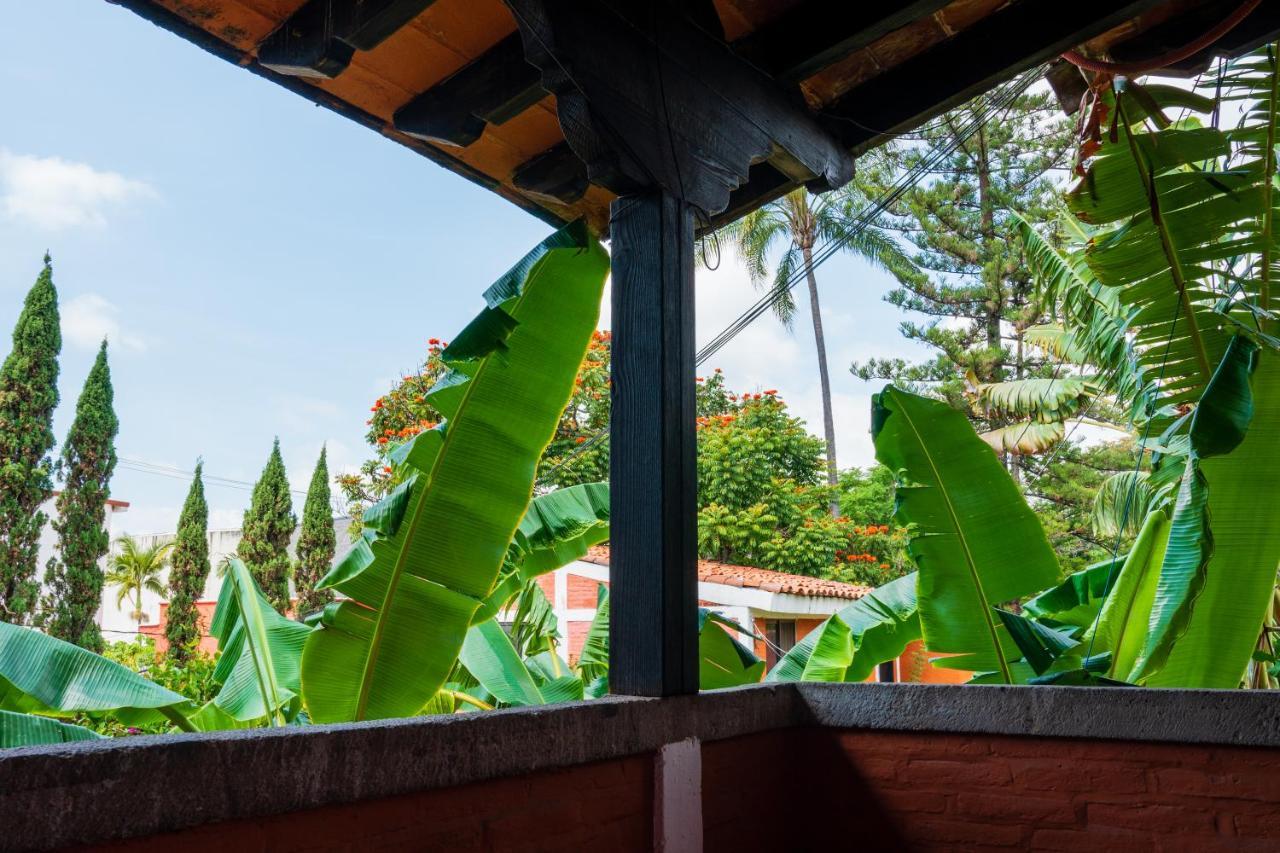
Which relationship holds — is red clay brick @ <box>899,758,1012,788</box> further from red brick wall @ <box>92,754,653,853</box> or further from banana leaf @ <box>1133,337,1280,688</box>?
red brick wall @ <box>92,754,653,853</box>

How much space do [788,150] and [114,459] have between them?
1308 cm

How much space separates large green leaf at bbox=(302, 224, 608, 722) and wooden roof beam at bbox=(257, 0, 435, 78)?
63 centimetres

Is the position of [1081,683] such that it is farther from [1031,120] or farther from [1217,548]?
[1031,120]

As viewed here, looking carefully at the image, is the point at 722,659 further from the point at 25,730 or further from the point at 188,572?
the point at 188,572

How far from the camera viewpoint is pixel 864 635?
3375 millimetres

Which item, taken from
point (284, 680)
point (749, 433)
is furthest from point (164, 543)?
point (284, 680)

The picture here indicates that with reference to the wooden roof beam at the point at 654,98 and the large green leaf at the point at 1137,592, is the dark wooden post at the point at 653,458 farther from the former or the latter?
the large green leaf at the point at 1137,592

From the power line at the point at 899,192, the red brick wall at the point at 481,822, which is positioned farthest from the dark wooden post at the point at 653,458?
the power line at the point at 899,192

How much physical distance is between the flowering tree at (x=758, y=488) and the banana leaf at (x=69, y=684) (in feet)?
36.1

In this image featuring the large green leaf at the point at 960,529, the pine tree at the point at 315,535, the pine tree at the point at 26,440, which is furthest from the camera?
Result: the pine tree at the point at 315,535

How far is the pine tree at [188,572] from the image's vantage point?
1324 centimetres

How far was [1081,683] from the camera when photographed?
2430 mm

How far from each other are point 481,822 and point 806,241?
17514 millimetres

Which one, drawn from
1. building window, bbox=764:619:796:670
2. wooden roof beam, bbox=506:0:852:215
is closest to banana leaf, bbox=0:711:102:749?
wooden roof beam, bbox=506:0:852:215
